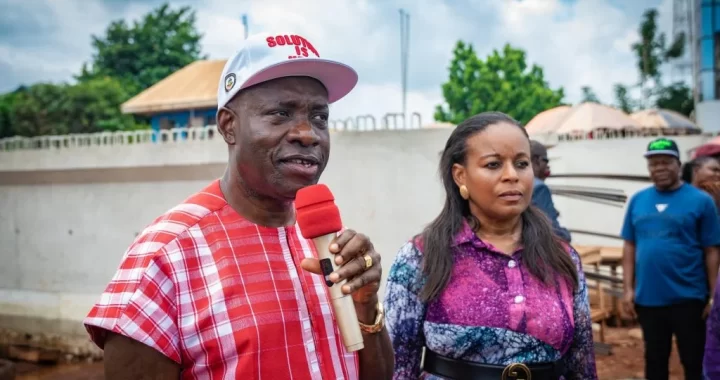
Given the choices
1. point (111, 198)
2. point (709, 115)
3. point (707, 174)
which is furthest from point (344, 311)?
point (709, 115)

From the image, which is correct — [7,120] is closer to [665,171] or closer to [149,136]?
[149,136]

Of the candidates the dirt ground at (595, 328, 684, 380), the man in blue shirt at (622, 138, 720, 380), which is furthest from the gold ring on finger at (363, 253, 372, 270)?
the dirt ground at (595, 328, 684, 380)

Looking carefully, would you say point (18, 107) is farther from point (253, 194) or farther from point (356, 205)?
point (253, 194)

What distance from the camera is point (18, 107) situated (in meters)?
24.9

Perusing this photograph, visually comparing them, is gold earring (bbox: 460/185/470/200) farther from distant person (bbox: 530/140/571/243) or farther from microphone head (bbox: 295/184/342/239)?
distant person (bbox: 530/140/571/243)

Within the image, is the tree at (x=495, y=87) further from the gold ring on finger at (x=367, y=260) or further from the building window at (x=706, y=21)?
the gold ring on finger at (x=367, y=260)

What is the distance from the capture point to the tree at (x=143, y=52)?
33000 mm

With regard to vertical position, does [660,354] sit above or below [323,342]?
below

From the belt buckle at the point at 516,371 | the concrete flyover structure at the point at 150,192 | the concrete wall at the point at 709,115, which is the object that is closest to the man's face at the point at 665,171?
the belt buckle at the point at 516,371

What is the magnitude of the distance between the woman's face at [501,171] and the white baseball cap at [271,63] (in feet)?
3.37

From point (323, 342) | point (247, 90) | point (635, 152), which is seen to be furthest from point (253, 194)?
point (635, 152)

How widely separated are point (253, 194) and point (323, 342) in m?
0.40

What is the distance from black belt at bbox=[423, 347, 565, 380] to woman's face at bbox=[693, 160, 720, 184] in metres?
3.50

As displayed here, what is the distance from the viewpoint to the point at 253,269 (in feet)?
4.94
